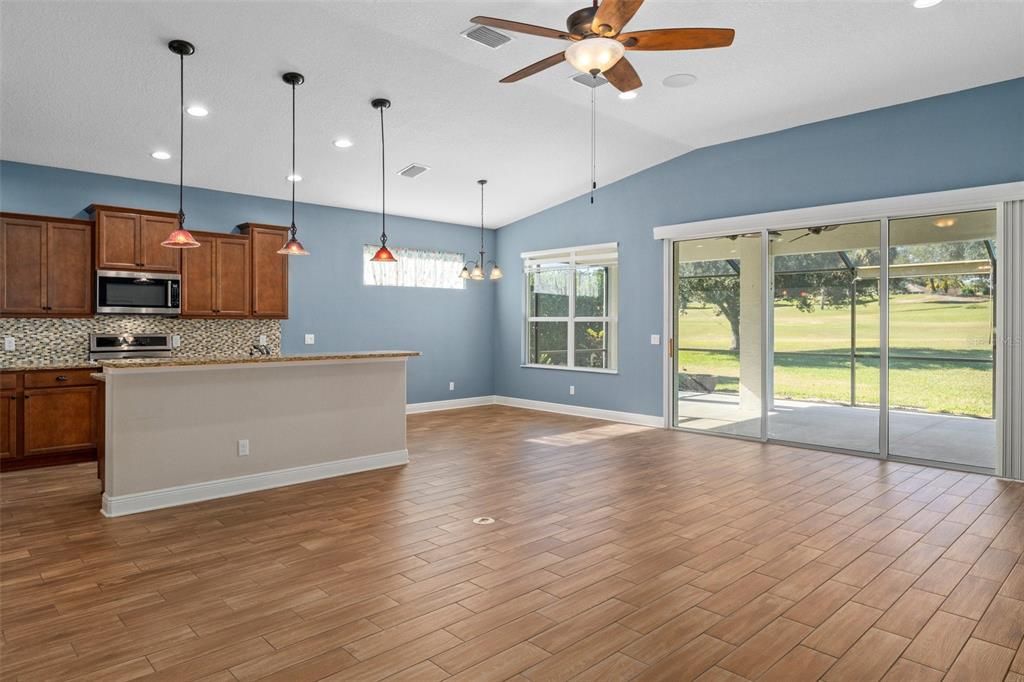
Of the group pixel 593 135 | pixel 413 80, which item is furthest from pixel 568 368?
pixel 413 80

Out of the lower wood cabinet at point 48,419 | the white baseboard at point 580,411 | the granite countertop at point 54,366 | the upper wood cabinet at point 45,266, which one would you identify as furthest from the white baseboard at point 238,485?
the white baseboard at point 580,411

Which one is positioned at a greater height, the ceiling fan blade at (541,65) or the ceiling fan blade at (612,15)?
the ceiling fan blade at (541,65)

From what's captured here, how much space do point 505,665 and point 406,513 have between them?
1.95 m

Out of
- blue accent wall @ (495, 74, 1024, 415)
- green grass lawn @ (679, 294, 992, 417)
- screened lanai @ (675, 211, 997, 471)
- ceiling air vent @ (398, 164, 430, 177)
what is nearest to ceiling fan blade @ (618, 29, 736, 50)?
blue accent wall @ (495, 74, 1024, 415)

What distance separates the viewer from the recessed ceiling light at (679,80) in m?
4.94

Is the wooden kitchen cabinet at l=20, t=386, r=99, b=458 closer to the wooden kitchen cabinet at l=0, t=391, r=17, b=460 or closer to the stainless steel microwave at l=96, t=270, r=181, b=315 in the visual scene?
the wooden kitchen cabinet at l=0, t=391, r=17, b=460

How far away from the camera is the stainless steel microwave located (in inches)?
228

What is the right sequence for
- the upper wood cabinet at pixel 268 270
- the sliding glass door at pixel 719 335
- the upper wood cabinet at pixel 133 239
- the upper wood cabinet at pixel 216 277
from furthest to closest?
1. the upper wood cabinet at pixel 268 270
2. the sliding glass door at pixel 719 335
3. the upper wood cabinet at pixel 216 277
4. the upper wood cabinet at pixel 133 239

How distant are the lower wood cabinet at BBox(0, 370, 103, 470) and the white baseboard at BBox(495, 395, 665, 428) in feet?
17.9

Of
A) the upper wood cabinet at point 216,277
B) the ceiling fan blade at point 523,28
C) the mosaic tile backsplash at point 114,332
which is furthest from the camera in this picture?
the upper wood cabinet at point 216,277

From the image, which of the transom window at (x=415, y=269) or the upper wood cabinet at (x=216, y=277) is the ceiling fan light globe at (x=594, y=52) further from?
the transom window at (x=415, y=269)

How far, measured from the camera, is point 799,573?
307cm

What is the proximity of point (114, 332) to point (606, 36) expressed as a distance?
5.73 metres

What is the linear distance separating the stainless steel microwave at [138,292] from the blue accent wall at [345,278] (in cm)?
77
